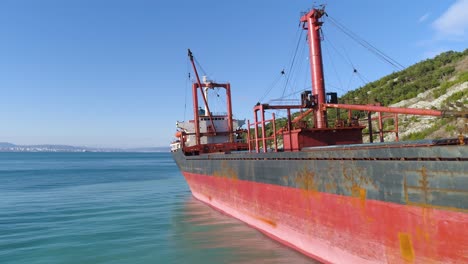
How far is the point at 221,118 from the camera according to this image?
32.8 meters

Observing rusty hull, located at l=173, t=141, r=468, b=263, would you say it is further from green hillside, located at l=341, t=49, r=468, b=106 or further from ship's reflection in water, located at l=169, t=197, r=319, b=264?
green hillside, located at l=341, t=49, r=468, b=106

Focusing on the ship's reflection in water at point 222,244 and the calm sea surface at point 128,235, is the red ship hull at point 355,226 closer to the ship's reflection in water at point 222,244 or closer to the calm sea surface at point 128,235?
the ship's reflection in water at point 222,244

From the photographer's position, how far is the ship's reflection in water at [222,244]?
12344mm

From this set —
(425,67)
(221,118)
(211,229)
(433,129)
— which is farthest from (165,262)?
(425,67)

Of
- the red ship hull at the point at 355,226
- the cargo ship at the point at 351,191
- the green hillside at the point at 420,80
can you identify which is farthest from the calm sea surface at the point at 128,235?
the green hillside at the point at 420,80

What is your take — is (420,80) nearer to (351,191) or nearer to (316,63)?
(316,63)

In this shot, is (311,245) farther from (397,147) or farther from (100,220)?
(100,220)

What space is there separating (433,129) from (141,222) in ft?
91.7

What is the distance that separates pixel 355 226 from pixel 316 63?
9.67m

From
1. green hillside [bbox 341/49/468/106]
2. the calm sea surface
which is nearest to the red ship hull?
the calm sea surface

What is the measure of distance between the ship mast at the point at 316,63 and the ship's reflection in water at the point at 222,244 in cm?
646

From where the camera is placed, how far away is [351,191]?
956 cm

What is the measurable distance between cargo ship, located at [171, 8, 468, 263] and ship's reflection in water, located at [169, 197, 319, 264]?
1.58ft

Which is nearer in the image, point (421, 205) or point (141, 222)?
point (421, 205)
